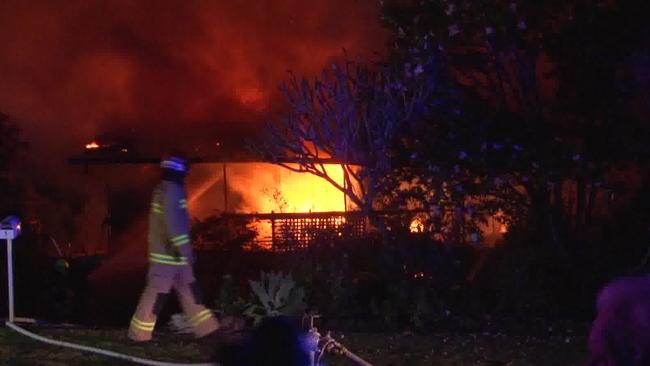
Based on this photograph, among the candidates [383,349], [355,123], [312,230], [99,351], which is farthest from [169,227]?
[312,230]

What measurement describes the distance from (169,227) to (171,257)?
0.29 m

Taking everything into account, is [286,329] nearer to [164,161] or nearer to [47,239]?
[164,161]

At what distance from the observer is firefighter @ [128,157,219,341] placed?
6.88 m

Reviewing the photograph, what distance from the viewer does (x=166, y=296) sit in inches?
280

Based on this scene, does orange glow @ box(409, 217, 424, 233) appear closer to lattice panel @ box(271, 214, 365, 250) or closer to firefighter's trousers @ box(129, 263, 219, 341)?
lattice panel @ box(271, 214, 365, 250)

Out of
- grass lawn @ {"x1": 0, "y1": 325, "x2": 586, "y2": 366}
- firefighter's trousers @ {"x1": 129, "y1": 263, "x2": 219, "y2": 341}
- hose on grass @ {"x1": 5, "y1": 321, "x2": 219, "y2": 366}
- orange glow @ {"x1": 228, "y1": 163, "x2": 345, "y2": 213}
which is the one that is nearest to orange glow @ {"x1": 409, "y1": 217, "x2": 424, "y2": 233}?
grass lawn @ {"x1": 0, "y1": 325, "x2": 586, "y2": 366}

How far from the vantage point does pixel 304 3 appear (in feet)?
64.0

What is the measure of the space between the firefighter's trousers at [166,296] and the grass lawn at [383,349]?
0.72ft

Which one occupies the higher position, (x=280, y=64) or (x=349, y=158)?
(x=280, y=64)

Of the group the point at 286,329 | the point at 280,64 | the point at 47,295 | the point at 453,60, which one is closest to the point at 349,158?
the point at 453,60

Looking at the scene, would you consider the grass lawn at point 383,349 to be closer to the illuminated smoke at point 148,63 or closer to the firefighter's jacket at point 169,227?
the firefighter's jacket at point 169,227

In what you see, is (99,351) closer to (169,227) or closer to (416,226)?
(169,227)

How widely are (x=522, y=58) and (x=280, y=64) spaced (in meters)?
10.1

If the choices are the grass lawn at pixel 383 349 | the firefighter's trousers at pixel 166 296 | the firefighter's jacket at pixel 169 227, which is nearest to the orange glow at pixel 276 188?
the grass lawn at pixel 383 349
